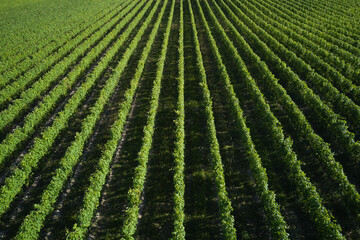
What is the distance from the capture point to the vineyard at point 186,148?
11.2 meters

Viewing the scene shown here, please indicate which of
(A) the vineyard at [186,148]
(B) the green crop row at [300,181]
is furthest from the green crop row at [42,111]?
(B) the green crop row at [300,181]

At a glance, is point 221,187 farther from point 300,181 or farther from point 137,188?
point 137,188

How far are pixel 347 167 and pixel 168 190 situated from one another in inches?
451

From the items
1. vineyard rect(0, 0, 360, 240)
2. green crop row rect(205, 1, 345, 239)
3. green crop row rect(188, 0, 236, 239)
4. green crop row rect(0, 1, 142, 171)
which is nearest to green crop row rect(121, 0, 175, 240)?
vineyard rect(0, 0, 360, 240)

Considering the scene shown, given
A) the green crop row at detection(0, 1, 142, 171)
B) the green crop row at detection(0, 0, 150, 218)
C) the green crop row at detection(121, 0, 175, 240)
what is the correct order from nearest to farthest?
the green crop row at detection(121, 0, 175, 240) < the green crop row at detection(0, 0, 150, 218) < the green crop row at detection(0, 1, 142, 171)

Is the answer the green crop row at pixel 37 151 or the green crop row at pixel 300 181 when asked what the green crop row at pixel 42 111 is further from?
the green crop row at pixel 300 181

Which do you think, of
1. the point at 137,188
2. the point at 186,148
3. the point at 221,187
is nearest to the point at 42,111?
the point at 137,188

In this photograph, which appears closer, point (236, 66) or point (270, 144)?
point (270, 144)

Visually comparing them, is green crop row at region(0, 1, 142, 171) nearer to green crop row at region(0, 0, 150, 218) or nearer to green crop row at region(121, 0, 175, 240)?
green crop row at region(0, 0, 150, 218)

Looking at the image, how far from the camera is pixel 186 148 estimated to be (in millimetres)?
15609

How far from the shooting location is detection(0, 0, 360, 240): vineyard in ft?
36.6

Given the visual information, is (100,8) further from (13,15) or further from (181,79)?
(181,79)

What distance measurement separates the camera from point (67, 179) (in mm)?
13797

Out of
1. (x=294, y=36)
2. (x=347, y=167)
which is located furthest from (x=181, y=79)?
(x=294, y=36)
